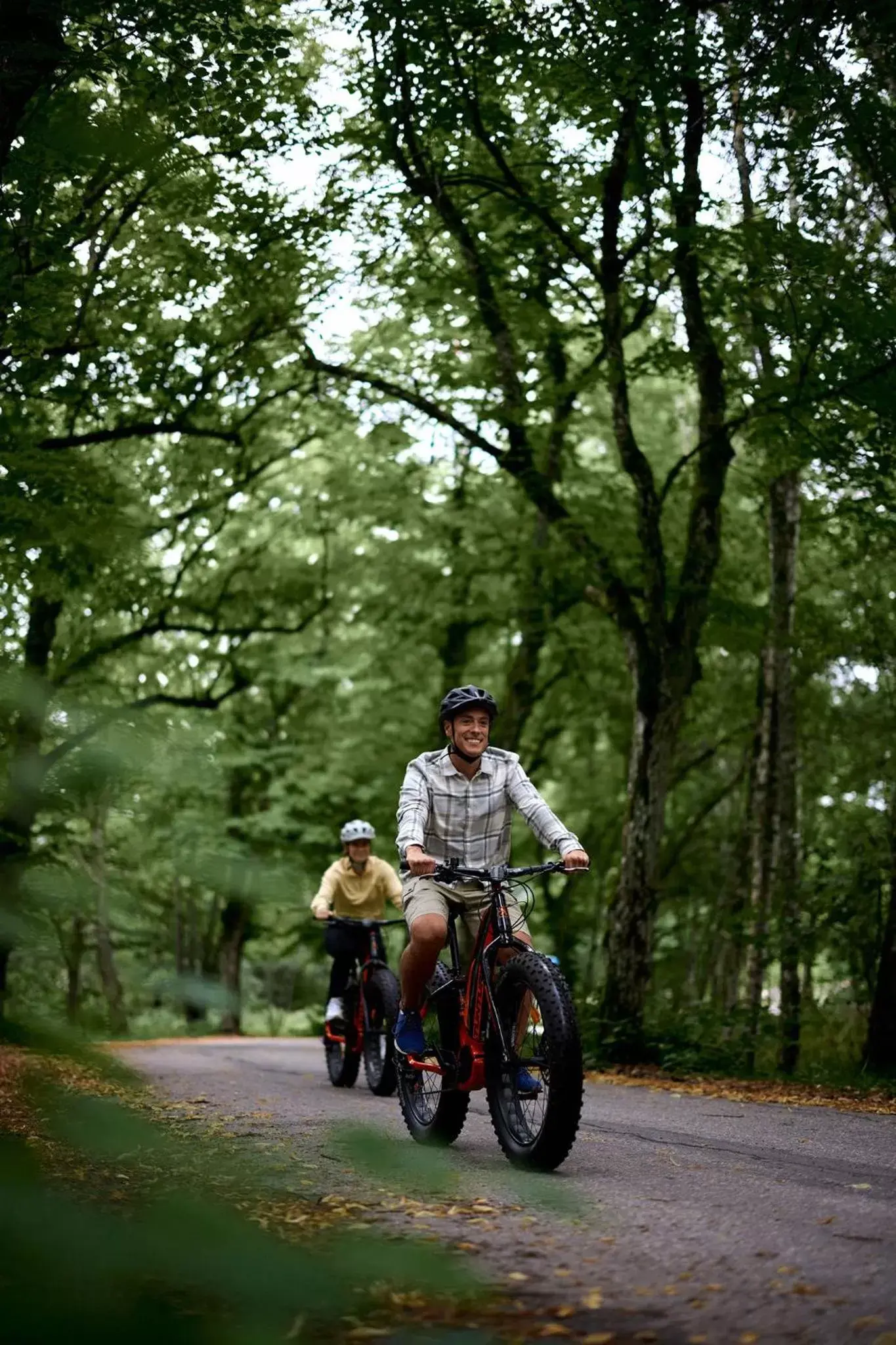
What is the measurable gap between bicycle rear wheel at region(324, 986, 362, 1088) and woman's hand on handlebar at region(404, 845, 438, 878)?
4937mm

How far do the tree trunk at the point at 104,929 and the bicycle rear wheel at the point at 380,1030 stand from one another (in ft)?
28.7

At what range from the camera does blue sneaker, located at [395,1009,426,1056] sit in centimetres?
728

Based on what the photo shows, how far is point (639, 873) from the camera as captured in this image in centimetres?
1448

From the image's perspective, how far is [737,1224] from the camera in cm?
484

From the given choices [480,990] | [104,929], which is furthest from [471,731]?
[104,929]

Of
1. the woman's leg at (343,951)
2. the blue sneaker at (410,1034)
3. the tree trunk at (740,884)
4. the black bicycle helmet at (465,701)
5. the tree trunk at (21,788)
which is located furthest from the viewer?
the tree trunk at (740,884)

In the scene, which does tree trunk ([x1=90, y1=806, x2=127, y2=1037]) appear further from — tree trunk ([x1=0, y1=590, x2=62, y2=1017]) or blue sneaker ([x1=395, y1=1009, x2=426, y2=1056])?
blue sneaker ([x1=395, y1=1009, x2=426, y2=1056])

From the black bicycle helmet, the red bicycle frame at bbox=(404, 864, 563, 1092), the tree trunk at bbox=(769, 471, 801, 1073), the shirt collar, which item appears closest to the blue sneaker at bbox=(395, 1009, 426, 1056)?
the red bicycle frame at bbox=(404, 864, 563, 1092)

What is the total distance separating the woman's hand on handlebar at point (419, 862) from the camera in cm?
655

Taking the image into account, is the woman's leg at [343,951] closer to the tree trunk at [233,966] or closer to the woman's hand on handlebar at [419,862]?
the woman's hand on handlebar at [419,862]

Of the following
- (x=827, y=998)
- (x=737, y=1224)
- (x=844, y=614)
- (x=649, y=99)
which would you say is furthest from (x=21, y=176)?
(x=844, y=614)

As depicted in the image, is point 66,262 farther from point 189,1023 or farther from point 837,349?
point 189,1023

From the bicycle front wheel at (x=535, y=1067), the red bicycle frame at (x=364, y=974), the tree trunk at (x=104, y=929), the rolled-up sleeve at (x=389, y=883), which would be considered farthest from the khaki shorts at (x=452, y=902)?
the tree trunk at (x=104, y=929)

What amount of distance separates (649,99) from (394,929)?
2498 cm
